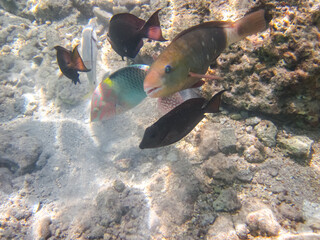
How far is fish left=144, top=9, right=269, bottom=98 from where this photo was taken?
1230 mm

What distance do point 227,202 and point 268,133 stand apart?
1.03 m

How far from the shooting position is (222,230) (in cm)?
209

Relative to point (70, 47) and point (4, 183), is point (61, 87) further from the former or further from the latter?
point (4, 183)

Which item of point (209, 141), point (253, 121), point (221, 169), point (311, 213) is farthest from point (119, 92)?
point (311, 213)

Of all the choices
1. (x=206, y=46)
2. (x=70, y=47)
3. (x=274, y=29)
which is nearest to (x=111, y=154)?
(x=206, y=46)

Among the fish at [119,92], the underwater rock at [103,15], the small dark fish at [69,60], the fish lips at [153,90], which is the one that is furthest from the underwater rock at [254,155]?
the underwater rock at [103,15]

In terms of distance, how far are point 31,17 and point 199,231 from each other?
28.3 ft

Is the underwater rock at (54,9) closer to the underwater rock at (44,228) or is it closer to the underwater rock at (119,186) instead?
the underwater rock at (119,186)

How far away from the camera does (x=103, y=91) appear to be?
228 cm

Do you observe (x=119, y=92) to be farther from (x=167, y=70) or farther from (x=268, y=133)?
(x=268, y=133)

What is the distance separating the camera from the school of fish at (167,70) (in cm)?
127

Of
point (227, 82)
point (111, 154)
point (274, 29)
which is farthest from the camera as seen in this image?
point (111, 154)

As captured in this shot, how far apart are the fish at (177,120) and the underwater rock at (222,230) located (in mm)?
1268

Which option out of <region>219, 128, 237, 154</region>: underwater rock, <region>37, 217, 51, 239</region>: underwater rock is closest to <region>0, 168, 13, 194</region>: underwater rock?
<region>37, 217, 51, 239</region>: underwater rock
